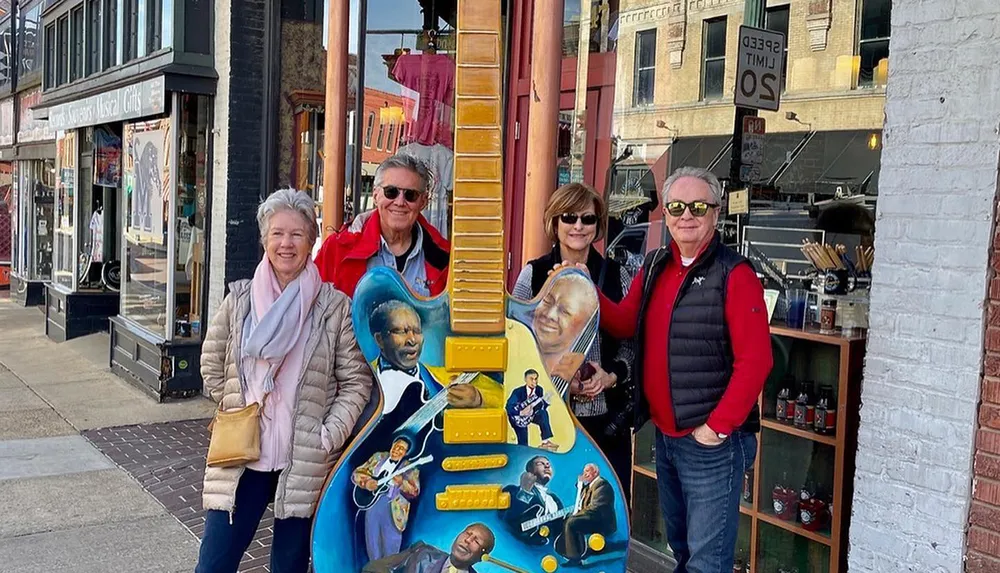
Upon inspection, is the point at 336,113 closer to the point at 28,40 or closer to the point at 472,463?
the point at 472,463

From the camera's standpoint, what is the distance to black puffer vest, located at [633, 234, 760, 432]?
2.80m

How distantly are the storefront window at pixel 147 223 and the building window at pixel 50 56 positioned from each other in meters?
2.97

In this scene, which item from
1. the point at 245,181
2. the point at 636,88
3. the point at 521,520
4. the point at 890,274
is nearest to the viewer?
the point at 521,520

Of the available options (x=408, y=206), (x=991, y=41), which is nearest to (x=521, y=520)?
(x=408, y=206)

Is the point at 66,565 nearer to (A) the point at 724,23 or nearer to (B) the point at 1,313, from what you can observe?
(A) the point at 724,23

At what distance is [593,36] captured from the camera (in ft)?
16.7

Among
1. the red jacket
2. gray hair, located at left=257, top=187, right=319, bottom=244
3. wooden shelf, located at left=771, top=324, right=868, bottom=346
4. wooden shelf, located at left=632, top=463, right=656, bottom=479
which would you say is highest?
gray hair, located at left=257, top=187, right=319, bottom=244

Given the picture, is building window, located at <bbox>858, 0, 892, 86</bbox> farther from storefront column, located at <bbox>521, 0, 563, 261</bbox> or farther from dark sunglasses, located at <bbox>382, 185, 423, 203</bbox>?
dark sunglasses, located at <bbox>382, 185, 423, 203</bbox>

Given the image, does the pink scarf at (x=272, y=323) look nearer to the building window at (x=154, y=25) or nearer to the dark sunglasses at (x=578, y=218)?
the dark sunglasses at (x=578, y=218)

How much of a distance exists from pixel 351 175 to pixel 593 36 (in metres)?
2.29

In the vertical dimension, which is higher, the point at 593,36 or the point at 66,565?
the point at 593,36

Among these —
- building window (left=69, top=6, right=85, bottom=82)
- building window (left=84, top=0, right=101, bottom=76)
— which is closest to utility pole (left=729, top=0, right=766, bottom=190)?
building window (left=84, top=0, right=101, bottom=76)

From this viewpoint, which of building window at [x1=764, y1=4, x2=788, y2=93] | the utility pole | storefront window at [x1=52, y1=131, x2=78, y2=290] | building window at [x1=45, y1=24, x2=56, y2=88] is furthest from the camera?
building window at [x1=45, y1=24, x2=56, y2=88]

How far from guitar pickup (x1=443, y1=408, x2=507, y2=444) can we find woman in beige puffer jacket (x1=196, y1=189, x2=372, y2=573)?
1.42 ft
